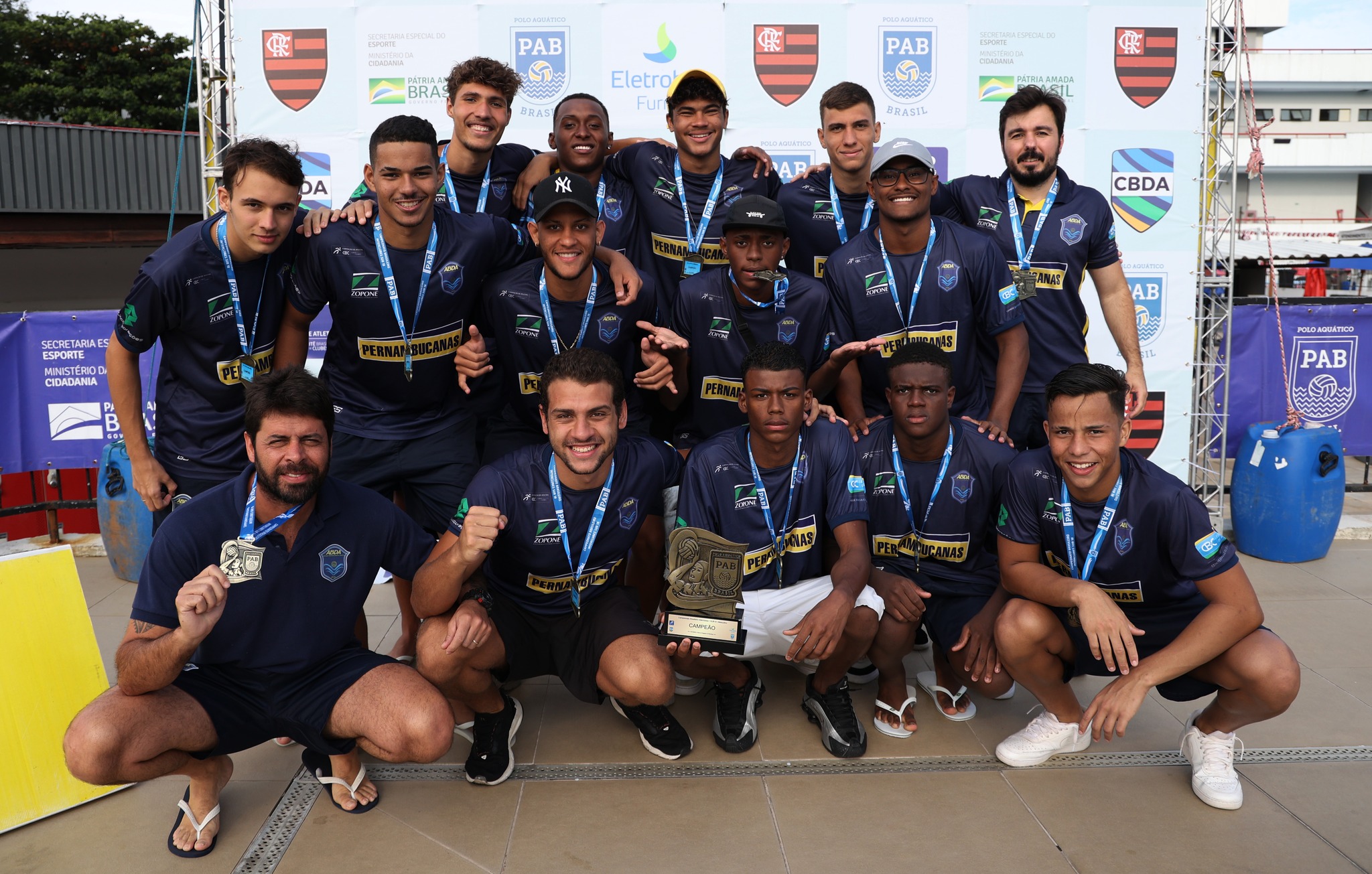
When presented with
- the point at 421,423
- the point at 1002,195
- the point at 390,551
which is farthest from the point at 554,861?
the point at 1002,195

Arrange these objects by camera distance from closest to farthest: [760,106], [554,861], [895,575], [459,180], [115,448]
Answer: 1. [554,861]
2. [895,575]
3. [459,180]
4. [115,448]
5. [760,106]

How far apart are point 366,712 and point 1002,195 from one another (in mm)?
3420

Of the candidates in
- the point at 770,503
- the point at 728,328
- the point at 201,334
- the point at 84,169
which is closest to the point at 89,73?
the point at 84,169

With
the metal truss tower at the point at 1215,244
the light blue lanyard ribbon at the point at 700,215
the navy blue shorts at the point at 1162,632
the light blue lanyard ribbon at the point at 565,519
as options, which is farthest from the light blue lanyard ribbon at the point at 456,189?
the metal truss tower at the point at 1215,244

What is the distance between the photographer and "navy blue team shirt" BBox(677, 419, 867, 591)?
3469 mm

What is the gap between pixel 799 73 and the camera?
5.89 metres

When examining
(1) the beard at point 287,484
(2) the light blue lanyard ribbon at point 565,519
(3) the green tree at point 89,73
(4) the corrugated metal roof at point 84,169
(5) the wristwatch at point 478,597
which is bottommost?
(5) the wristwatch at point 478,597

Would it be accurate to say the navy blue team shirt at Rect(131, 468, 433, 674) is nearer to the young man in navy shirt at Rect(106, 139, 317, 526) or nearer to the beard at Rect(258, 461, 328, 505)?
the beard at Rect(258, 461, 328, 505)

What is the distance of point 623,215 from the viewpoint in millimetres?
4305

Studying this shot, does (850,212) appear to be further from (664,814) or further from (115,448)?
(115,448)

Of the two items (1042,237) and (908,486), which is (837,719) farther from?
(1042,237)

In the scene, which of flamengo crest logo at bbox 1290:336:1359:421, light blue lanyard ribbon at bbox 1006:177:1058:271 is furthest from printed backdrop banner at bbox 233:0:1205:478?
light blue lanyard ribbon at bbox 1006:177:1058:271

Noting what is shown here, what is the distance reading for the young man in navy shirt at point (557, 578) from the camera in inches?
121

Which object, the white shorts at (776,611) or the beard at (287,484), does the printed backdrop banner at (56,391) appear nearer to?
the beard at (287,484)
